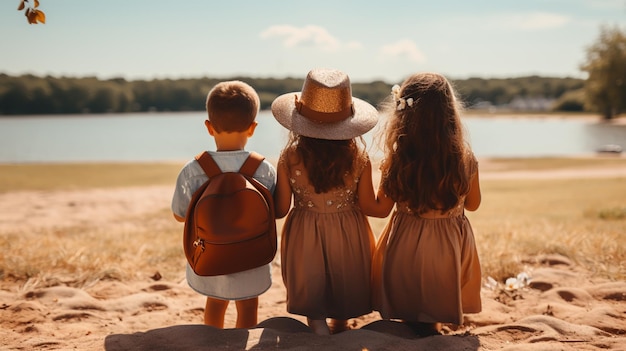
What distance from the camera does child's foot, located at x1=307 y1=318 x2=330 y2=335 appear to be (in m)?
3.00

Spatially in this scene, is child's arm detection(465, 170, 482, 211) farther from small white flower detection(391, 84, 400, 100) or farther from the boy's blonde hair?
the boy's blonde hair

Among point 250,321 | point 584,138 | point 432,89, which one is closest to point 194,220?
point 250,321

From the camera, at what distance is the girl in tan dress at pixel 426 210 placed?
3000mm

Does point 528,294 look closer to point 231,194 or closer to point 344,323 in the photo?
point 344,323

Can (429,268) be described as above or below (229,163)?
below

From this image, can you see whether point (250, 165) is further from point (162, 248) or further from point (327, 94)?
point (162, 248)

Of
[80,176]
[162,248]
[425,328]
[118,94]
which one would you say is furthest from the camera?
[118,94]

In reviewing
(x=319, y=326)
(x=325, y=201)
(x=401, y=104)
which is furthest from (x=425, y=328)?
(x=401, y=104)

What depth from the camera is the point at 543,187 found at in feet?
43.4

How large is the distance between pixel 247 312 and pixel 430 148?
54.0 inches

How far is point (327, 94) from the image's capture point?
298 cm

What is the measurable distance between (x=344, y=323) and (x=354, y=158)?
0.99m

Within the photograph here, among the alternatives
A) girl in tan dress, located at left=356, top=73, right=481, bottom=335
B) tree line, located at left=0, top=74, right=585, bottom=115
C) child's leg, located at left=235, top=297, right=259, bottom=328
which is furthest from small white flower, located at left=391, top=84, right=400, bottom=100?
tree line, located at left=0, top=74, right=585, bottom=115

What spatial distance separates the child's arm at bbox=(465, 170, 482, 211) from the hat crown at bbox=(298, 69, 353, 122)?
2.66ft
